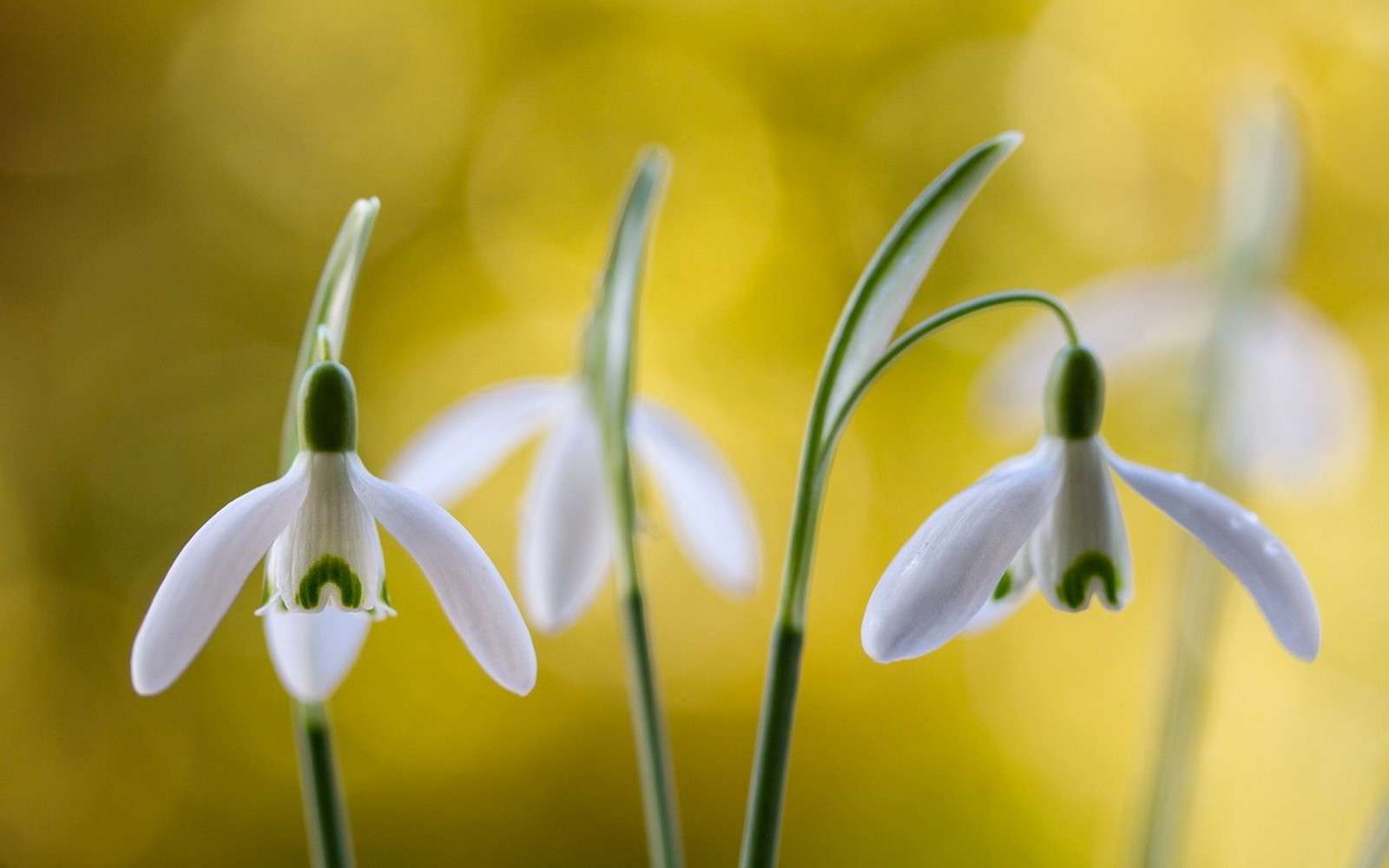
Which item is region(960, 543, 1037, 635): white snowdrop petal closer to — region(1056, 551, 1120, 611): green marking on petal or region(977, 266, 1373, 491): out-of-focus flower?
region(1056, 551, 1120, 611): green marking on petal

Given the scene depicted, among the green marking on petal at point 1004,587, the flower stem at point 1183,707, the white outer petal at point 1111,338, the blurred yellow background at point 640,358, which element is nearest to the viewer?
the green marking on petal at point 1004,587

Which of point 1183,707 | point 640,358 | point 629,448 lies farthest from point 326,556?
point 640,358

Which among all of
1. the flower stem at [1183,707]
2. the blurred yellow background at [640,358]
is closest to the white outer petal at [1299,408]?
the flower stem at [1183,707]

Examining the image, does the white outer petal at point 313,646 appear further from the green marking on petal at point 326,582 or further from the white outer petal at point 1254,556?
the white outer petal at point 1254,556

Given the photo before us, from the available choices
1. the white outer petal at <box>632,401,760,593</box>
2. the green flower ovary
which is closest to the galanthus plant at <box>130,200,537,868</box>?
the green flower ovary

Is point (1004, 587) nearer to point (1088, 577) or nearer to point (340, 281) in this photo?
point (1088, 577)

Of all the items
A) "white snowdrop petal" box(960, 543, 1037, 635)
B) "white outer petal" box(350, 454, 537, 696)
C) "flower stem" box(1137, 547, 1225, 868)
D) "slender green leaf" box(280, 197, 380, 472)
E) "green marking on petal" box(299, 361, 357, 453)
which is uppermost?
"slender green leaf" box(280, 197, 380, 472)
